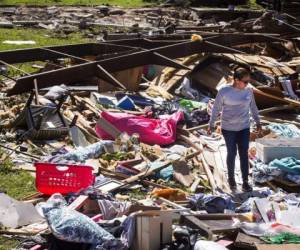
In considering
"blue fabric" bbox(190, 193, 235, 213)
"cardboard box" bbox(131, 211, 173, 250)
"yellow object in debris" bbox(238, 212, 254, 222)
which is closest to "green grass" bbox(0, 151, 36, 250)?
"blue fabric" bbox(190, 193, 235, 213)

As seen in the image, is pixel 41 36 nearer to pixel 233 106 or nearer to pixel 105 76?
pixel 105 76

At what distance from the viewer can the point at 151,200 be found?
845 centimetres

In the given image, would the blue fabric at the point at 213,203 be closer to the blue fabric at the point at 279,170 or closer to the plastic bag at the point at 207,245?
the blue fabric at the point at 279,170

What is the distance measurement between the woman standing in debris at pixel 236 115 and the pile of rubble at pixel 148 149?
372 mm

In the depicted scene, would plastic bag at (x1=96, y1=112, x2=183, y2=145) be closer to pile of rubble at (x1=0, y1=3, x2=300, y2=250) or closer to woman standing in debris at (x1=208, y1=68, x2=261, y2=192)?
pile of rubble at (x1=0, y1=3, x2=300, y2=250)

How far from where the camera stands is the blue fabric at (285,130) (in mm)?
11453

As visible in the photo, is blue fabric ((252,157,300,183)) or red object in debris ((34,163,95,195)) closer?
red object in debris ((34,163,95,195))

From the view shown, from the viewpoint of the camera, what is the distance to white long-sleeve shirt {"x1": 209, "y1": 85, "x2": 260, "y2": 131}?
9055mm

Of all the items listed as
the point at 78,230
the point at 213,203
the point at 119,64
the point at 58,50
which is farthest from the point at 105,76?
the point at 78,230

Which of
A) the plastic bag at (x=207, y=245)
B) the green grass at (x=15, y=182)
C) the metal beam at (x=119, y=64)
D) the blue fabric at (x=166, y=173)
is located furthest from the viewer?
the metal beam at (x=119, y=64)

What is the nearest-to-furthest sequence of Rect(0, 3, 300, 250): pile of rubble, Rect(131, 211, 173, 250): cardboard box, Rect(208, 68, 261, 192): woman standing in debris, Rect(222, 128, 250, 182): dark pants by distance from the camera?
Rect(131, 211, 173, 250): cardboard box, Rect(0, 3, 300, 250): pile of rubble, Rect(208, 68, 261, 192): woman standing in debris, Rect(222, 128, 250, 182): dark pants

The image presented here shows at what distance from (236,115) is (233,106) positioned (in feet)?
0.46

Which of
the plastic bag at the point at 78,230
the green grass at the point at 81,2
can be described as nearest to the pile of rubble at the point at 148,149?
the plastic bag at the point at 78,230

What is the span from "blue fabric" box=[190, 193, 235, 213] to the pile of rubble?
15 millimetres
